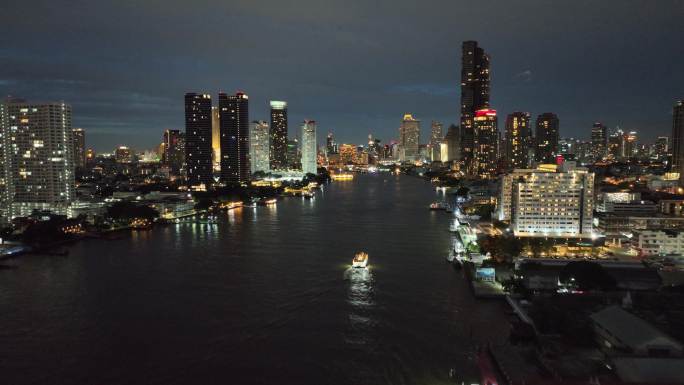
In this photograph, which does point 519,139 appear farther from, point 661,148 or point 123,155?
point 123,155

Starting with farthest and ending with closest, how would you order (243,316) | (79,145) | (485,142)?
1. (79,145)
2. (485,142)
3. (243,316)

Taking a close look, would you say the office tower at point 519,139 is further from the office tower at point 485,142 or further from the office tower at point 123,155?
the office tower at point 123,155

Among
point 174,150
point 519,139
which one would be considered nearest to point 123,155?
point 174,150

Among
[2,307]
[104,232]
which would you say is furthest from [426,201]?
[2,307]

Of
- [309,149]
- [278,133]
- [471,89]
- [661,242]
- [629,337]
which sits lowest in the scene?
[629,337]

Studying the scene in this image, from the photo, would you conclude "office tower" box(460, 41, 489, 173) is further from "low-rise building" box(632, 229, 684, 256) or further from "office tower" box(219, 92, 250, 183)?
"low-rise building" box(632, 229, 684, 256)

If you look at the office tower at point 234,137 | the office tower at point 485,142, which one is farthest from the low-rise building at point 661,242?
the office tower at point 485,142
